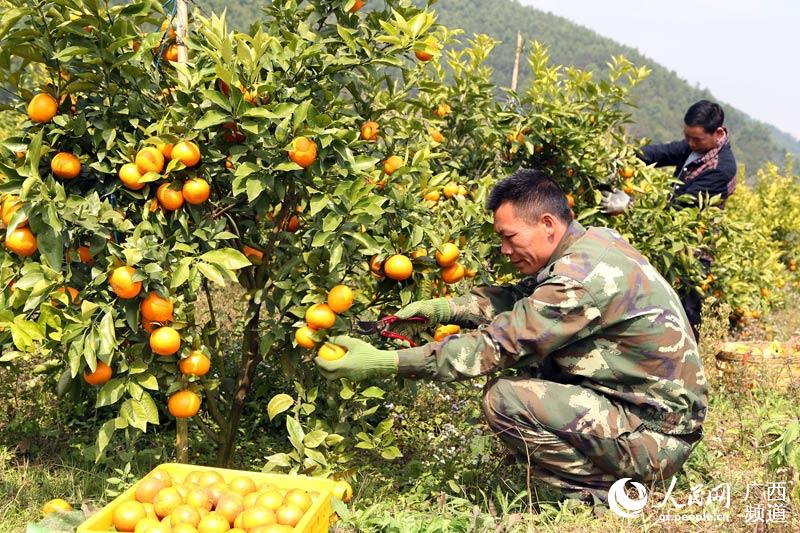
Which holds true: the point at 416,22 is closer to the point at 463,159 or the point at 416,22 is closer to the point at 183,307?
the point at 183,307

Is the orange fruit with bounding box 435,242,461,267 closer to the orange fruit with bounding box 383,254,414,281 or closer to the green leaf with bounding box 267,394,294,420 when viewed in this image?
the orange fruit with bounding box 383,254,414,281

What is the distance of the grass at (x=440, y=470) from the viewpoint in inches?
91.5

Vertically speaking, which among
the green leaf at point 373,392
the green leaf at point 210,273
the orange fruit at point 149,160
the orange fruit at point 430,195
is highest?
the orange fruit at point 430,195

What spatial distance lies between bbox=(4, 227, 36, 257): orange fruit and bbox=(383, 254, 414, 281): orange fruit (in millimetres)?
1102

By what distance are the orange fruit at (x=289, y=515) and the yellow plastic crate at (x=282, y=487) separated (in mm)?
28

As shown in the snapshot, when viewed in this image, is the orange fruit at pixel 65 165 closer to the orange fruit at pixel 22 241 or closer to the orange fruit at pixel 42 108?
the orange fruit at pixel 42 108

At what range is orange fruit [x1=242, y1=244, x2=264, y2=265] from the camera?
2.65 m

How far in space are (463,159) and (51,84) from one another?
8.40 ft

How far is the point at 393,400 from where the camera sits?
3.84m

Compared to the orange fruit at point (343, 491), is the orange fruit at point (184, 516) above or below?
above

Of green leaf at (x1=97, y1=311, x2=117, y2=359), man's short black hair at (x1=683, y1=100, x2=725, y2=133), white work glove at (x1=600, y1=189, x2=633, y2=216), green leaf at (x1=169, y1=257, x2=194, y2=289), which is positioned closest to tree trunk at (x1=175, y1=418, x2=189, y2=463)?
green leaf at (x1=97, y1=311, x2=117, y2=359)

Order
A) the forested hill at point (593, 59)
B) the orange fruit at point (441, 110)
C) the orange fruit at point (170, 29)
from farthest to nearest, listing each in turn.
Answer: the forested hill at point (593, 59) < the orange fruit at point (441, 110) < the orange fruit at point (170, 29)

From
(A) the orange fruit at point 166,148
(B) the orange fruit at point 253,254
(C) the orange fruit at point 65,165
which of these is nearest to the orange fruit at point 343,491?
(B) the orange fruit at point 253,254

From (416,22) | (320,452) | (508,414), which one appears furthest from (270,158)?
(508,414)
